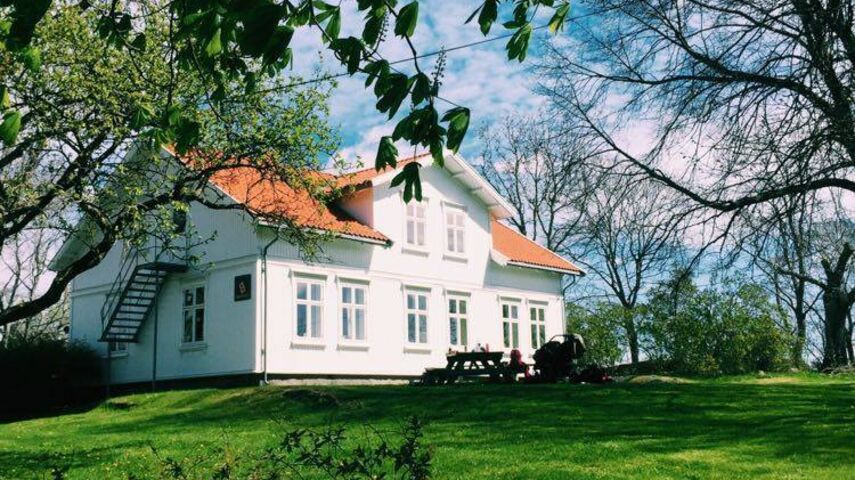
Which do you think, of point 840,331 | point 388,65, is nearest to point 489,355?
point 840,331

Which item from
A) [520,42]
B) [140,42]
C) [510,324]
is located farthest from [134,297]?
[520,42]

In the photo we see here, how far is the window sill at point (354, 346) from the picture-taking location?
28719 mm

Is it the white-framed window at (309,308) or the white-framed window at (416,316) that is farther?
the white-framed window at (416,316)

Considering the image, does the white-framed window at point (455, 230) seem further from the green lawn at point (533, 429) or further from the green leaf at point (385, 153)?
the green leaf at point (385, 153)

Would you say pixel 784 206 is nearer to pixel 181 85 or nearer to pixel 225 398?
pixel 181 85

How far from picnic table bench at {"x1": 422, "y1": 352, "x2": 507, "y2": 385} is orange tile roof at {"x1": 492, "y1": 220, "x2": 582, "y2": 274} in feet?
25.8

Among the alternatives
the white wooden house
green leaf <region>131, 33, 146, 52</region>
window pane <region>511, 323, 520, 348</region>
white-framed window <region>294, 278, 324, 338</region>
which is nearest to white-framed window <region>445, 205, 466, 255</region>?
the white wooden house

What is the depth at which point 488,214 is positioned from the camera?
34.8m

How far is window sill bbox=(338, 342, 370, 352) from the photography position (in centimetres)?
2872

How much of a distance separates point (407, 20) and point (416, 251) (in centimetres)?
2745

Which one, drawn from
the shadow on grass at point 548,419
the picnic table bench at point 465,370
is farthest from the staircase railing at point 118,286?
the picnic table bench at point 465,370

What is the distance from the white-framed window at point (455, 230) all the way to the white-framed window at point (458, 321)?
1.71 m

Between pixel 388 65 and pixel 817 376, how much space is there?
28238 mm

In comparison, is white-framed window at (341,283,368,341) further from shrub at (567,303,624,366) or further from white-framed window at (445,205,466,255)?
shrub at (567,303,624,366)
